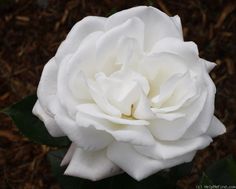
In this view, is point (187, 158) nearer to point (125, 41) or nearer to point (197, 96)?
point (197, 96)

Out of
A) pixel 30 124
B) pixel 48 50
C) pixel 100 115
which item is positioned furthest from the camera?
pixel 48 50

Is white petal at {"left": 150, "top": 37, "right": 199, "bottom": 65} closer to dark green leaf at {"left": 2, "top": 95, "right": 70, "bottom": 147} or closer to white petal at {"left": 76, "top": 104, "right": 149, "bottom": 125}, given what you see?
white petal at {"left": 76, "top": 104, "right": 149, "bottom": 125}

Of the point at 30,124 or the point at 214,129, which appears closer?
the point at 214,129

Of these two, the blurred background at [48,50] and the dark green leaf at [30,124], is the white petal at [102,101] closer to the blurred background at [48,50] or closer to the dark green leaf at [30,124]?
the dark green leaf at [30,124]

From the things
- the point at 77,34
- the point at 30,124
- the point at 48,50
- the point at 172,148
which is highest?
the point at 77,34


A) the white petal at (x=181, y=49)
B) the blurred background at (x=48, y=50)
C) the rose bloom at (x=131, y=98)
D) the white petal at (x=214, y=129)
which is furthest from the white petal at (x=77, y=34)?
the blurred background at (x=48, y=50)

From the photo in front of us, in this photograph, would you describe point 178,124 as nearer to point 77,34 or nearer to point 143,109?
point 143,109

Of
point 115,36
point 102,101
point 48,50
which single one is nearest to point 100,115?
point 102,101
